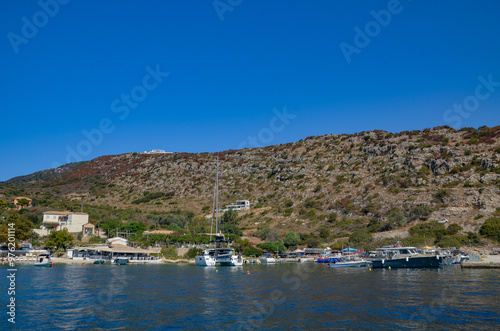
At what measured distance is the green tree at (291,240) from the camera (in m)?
86.4

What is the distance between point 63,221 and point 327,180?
73514 millimetres

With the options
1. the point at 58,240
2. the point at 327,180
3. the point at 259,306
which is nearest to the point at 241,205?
the point at 327,180

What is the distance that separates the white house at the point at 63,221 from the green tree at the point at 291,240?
4884cm

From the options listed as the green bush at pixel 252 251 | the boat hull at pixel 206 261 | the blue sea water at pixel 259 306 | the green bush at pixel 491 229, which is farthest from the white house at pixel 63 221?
the green bush at pixel 491 229

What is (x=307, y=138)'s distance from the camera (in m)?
164

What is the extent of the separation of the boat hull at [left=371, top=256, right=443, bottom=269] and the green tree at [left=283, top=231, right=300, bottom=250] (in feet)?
92.5

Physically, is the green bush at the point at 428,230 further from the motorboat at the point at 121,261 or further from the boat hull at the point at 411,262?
the motorboat at the point at 121,261

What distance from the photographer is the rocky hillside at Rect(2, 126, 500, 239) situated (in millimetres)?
90688

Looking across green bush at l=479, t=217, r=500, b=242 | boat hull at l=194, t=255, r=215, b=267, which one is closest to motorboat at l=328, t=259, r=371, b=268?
boat hull at l=194, t=255, r=215, b=267

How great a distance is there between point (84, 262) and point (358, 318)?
6240 cm

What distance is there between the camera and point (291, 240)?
86500mm

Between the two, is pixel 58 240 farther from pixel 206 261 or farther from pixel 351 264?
pixel 351 264

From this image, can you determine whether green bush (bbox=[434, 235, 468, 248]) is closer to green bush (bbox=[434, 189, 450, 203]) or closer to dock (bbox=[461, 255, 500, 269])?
dock (bbox=[461, 255, 500, 269])

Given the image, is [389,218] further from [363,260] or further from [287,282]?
[287,282]
